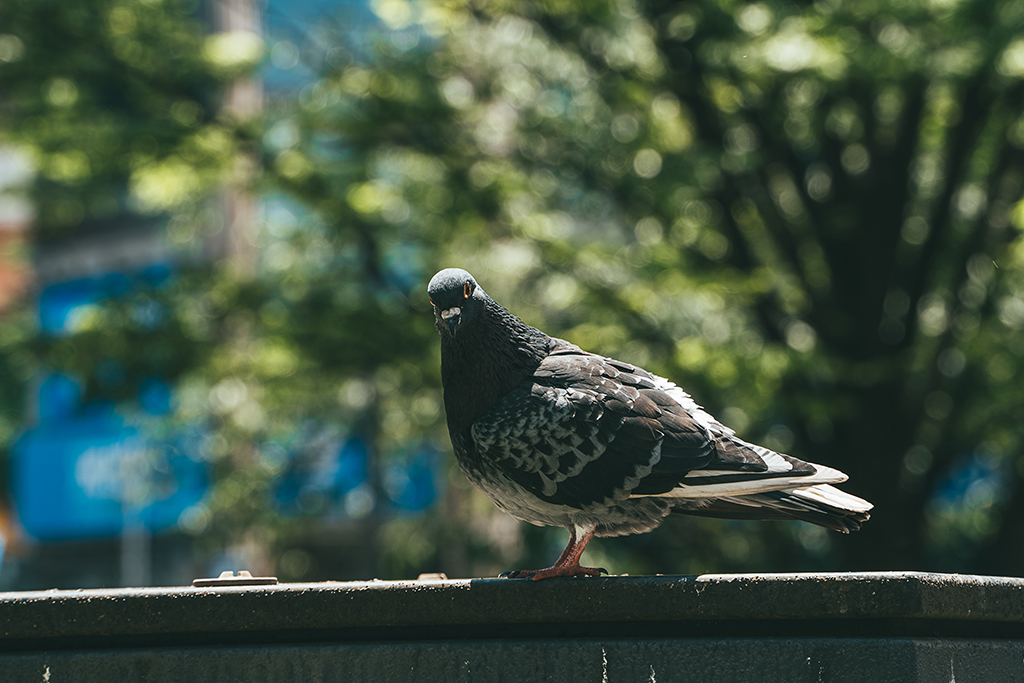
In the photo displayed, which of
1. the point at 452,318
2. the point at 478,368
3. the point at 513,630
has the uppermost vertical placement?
the point at 452,318

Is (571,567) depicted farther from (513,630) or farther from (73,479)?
(73,479)

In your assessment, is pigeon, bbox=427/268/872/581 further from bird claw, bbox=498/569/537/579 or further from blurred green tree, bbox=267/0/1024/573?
blurred green tree, bbox=267/0/1024/573

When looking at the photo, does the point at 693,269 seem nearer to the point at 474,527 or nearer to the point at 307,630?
the point at 474,527

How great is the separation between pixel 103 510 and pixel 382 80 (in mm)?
19474

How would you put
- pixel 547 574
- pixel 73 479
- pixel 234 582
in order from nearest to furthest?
pixel 547 574 < pixel 234 582 < pixel 73 479

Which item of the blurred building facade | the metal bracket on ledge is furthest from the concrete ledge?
the blurred building facade

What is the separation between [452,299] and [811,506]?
1492mm

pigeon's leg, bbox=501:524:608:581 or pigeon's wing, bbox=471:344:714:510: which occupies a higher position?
pigeon's wing, bbox=471:344:714:510

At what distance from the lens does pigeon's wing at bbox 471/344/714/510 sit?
12.4 ft

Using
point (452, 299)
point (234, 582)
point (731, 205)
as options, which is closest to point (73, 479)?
point (731, 205)

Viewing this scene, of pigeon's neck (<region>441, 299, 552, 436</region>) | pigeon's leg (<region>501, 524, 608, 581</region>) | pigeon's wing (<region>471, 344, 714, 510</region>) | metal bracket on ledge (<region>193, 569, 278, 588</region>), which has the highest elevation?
pigeon's neck (<region>441, 299, 552, 436</region>)

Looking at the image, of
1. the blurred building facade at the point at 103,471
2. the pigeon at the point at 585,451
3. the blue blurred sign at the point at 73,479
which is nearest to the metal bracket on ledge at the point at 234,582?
the pigeon at the point at 585,451

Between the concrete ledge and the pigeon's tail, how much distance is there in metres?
0.40

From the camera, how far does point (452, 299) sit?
3805 mm
